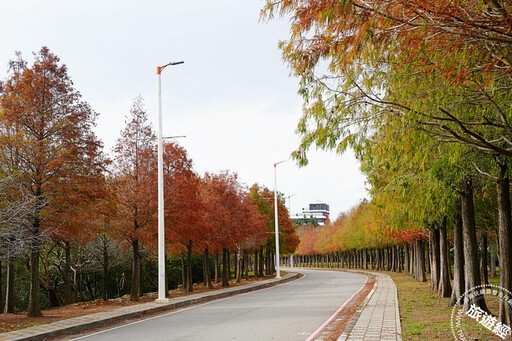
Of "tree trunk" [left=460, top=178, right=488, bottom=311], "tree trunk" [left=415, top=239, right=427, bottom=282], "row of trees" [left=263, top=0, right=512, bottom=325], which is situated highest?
"row of trees" [left=263, top=0, right=512, bottom=325]

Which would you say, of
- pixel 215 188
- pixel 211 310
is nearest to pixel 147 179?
pixel 211 310

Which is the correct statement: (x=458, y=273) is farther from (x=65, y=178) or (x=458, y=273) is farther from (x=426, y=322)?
(x=65, y=178)

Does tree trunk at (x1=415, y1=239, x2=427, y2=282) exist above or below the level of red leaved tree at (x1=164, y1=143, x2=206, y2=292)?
below

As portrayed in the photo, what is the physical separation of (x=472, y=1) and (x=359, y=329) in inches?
336

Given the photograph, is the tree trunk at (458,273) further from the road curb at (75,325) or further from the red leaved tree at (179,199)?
the red leaved tree at (179,199)

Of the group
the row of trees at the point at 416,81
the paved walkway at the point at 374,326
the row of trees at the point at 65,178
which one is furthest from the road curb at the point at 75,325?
the row of trees at the point at 416,81

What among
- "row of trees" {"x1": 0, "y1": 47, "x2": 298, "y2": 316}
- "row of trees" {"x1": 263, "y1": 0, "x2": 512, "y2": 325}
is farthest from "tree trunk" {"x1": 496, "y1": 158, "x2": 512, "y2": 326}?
"row of trees" {"x1": 0, "y1": 47, "x2": 298, "y2": 316}

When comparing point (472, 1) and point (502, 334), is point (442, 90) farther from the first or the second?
point (502, 334)

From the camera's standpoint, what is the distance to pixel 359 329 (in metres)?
11.7

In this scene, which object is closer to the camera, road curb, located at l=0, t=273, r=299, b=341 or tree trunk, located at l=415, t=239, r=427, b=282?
road curb, located at l=0, t=273, r=299, b=341

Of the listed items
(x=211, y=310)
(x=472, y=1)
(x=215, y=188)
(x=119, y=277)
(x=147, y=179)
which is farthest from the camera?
(x=119, y=277)

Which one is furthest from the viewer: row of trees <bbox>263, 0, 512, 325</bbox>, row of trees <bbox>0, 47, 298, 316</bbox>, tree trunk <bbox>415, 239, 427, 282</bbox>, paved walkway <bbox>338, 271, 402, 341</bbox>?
tree trunk <bbox>415, 239, 427, 282</bbox>

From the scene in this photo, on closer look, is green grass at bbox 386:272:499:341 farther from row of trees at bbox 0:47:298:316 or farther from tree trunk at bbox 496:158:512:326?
row of trees at bbox 0:47:298:316

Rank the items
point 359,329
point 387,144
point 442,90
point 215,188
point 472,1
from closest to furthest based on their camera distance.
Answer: point 472,1
point 442,90
point 387,144
point 359,329
point 215,188
